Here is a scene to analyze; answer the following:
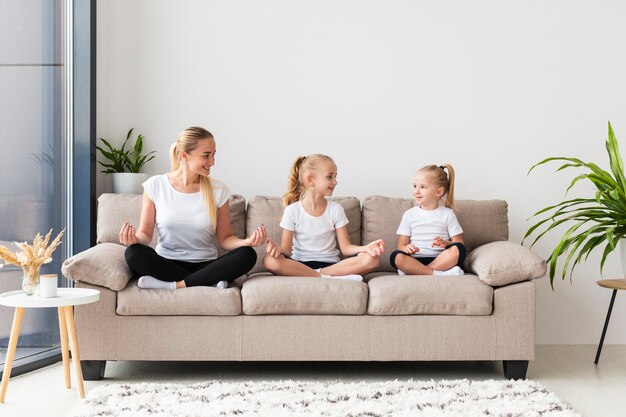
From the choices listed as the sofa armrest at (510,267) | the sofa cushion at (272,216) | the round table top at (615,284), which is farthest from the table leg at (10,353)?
the round table top at (615,284)

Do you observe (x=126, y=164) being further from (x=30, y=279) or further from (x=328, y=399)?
(x=328, y=399)

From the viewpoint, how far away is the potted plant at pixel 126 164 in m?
3.96

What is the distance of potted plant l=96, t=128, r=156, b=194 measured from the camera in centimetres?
396

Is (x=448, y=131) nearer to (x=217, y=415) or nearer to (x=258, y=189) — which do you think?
(x=258, y=189)

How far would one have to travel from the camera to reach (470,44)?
13.8 feet

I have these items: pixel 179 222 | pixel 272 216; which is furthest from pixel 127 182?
pixel 272 216

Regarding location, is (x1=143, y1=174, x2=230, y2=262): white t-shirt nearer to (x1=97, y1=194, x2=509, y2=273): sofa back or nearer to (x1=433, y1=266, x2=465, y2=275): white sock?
(x1=97, y1=194, x2=509, y2=273): sofa back

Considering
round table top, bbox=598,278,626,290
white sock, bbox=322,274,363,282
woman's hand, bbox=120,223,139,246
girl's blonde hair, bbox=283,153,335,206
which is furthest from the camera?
girl's blonde hair, bbox=283,153,335,206

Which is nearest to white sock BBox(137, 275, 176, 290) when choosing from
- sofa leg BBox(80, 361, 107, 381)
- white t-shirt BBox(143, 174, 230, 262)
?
white t-shirt BBox(143, 174, 230, 262)

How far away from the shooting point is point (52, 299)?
2.76 meters

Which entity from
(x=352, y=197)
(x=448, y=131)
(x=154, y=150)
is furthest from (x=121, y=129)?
(x=448, y=131)

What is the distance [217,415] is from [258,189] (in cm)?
185

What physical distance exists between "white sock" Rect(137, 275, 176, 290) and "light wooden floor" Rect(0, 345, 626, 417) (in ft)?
1.35

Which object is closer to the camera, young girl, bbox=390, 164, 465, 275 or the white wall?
young girl, bbox=390, 164, 465, 275
